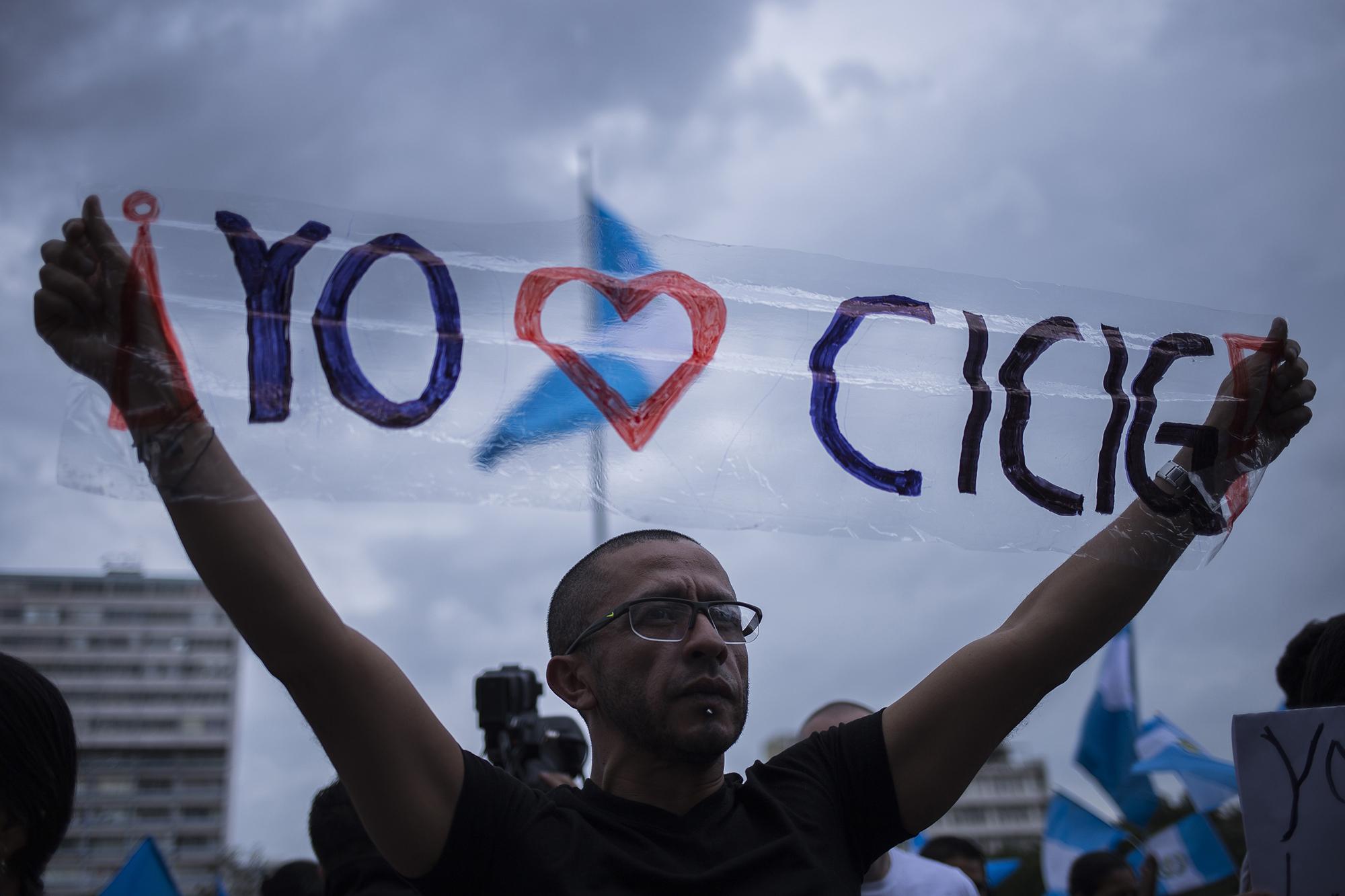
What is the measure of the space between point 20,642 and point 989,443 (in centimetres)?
11571

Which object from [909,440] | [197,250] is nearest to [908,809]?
A: [909,440]

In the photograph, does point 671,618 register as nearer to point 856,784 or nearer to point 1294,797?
point 856,784

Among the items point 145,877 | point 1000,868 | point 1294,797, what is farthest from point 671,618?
point 1000,868

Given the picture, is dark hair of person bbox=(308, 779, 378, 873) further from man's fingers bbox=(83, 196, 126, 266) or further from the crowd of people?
man's fingers bbox=(83, 196, 126, 266)

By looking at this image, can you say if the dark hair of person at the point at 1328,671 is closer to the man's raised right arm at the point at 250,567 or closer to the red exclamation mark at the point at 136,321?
the man's raised right arm at the point at 250,567

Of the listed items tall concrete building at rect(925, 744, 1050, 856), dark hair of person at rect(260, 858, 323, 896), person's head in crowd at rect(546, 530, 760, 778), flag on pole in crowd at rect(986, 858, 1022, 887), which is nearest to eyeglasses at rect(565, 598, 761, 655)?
person's head in crowd at rect(546, 530, 760, 778)

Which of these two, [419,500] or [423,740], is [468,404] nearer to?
[419,500]

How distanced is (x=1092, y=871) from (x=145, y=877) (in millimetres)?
3983

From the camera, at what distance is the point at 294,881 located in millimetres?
3717

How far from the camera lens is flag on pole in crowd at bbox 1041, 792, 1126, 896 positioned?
824 cm

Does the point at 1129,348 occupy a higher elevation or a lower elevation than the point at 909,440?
higher

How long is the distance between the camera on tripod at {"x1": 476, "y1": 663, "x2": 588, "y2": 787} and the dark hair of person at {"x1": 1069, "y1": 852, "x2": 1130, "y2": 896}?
2.63 metres

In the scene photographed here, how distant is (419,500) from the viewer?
1.84m

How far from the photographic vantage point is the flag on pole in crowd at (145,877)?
4.04 meters
